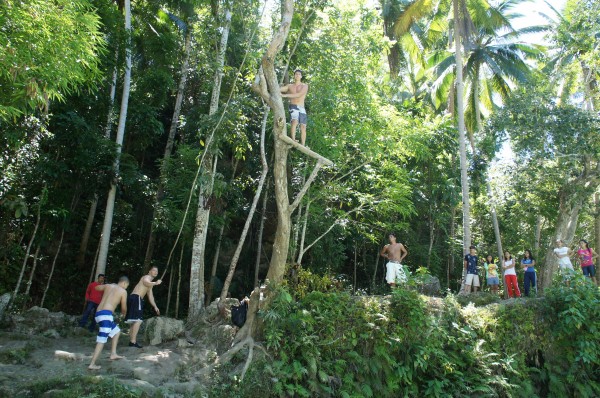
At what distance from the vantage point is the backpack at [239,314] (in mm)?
8477

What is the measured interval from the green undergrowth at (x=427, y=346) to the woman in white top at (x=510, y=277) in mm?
1291

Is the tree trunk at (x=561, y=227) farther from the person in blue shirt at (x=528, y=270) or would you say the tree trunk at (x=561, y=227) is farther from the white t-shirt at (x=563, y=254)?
the white t-shirt at (x=563, y=254)

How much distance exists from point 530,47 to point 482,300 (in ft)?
36.9

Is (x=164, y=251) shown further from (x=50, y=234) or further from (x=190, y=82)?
(x=190, y=82)

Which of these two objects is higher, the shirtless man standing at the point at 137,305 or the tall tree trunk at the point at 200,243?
the tall tree trunk at the point at 200,243

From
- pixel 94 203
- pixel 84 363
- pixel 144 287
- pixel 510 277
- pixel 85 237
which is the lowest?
pixel 84 363

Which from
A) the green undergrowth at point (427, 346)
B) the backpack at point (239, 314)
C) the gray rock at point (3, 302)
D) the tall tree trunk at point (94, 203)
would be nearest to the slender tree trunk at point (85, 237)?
the tall tree trunk at point (94, 203)

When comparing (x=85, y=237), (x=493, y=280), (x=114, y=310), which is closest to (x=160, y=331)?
(x=114, y=310)

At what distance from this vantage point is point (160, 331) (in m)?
8.45

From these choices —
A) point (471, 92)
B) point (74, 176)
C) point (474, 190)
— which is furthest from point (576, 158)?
point (74, 176)

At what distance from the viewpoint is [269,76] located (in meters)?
7.20

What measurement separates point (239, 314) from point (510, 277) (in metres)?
7.08

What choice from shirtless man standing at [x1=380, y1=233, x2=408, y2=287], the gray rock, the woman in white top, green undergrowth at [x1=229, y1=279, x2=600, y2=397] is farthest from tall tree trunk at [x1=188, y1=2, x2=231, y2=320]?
the woman in white top

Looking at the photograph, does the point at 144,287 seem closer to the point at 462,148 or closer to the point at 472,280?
the point at 472,280
